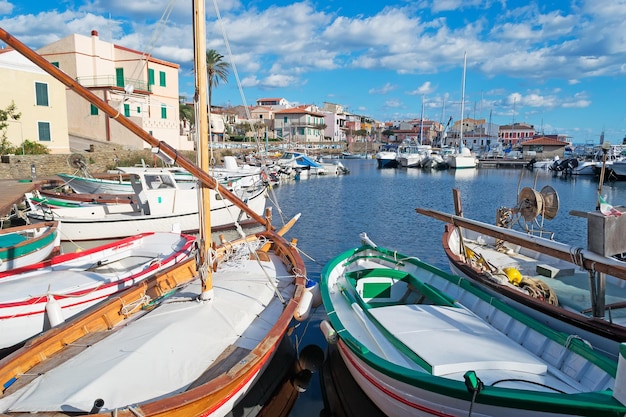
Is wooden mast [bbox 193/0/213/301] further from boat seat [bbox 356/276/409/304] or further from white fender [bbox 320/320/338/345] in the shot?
boat seat [bbox 356/276/409/304]

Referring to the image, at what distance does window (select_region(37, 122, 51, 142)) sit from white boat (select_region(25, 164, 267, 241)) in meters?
16.6

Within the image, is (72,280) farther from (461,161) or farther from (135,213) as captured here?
(461,161)

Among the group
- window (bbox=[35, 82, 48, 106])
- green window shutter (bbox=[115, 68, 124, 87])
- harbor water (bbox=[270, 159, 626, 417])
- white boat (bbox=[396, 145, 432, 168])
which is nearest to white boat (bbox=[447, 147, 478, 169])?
white boat (bbox=[396, 145, 432, 168])

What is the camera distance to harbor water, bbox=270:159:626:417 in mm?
13570

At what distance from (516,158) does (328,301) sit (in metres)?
81.9

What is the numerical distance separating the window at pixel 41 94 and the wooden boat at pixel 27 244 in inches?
857

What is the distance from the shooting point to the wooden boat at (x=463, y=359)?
4359mm

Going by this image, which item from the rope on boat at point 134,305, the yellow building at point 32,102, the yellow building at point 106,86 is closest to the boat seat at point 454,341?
the rope on boat at point 134,305

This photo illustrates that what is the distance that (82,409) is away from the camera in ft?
14.5

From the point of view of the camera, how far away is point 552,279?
31.7ft

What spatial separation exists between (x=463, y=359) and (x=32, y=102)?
107 ft

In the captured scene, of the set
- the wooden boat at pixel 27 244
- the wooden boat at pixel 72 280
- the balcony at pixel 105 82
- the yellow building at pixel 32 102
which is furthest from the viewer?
the balcony at pixel 105 82

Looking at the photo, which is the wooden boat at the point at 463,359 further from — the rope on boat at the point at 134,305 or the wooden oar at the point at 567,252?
the rope on boat at the point at 134,305

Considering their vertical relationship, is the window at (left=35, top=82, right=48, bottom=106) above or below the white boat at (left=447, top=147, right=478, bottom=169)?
above
